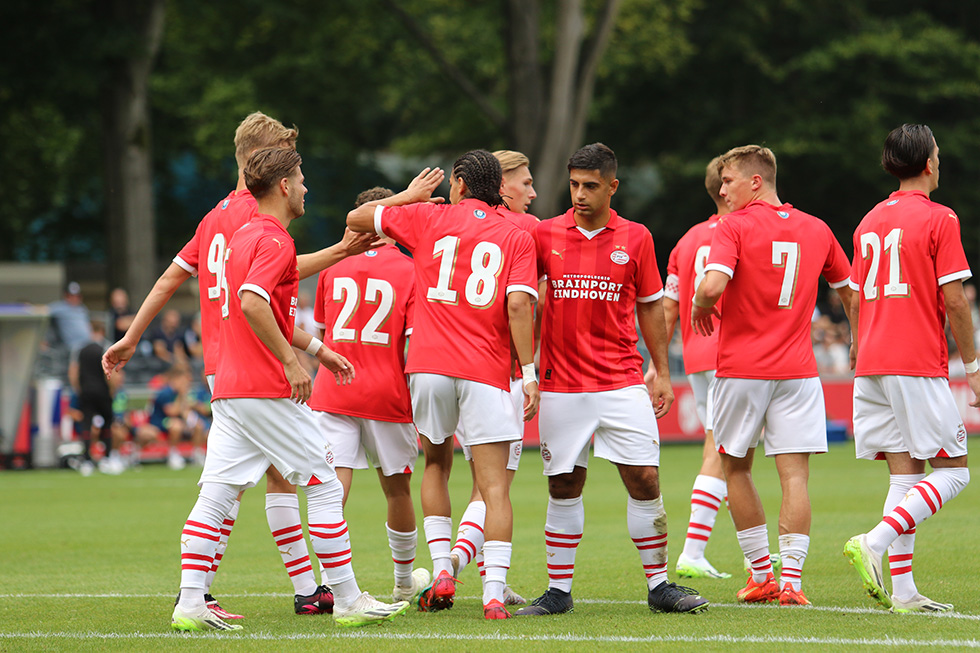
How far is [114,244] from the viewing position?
25.9 m

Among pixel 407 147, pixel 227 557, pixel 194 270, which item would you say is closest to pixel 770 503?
pixel 227 557

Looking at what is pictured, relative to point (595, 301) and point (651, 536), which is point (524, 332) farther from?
point (651, 536)

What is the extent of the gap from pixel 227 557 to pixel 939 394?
18.9 feet

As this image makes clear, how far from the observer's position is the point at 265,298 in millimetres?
6637

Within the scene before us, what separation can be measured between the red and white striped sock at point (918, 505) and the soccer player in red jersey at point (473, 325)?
198 cm

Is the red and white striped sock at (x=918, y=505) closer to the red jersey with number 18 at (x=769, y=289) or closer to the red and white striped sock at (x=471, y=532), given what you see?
the red jersey with number 18 at (x=769, y=289)

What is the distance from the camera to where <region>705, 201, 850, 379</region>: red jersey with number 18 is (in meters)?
7.53

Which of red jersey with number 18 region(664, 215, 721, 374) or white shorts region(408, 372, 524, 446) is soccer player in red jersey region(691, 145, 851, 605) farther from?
red jersey with number 18 region(664, 215, 721, 374)

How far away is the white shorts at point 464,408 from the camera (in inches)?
281

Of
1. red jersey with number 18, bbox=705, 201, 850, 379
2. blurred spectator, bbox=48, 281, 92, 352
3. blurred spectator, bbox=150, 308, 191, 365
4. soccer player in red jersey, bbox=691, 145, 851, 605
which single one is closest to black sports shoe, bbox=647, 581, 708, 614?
soccer player in red jersey, bbox=691, 145, 851, 605

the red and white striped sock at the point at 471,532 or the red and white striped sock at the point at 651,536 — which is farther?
the red and white striped sock at the point at 471,532

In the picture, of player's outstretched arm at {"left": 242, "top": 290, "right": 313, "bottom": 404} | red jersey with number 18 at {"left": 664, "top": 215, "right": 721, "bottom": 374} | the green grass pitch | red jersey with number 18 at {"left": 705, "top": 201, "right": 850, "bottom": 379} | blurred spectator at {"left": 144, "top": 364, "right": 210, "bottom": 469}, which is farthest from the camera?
blurred spectator at {"left": 144, "top": 364, "right": 210, "bottom": 469}

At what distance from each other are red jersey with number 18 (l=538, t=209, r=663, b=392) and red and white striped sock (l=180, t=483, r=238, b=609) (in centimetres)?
189

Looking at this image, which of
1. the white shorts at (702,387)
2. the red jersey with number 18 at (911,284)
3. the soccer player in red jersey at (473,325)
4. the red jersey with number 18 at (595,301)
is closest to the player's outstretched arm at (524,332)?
the soccer player in red jersey at (473,325)
